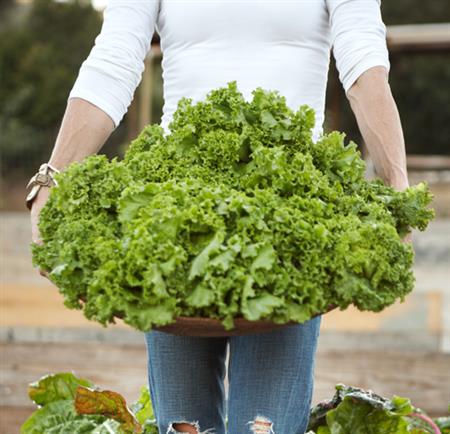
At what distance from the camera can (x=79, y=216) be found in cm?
198

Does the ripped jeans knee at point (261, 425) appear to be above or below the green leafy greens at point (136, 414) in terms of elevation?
above

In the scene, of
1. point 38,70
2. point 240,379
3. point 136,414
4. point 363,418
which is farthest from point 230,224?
point 38,70

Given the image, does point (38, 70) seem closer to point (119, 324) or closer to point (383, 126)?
point (119, 324)

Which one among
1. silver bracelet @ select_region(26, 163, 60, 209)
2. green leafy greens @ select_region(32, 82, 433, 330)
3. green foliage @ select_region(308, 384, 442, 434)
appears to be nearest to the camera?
green leafy greens @ select_region(32, 82, 433, 330)

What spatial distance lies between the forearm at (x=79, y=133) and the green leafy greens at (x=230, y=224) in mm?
151

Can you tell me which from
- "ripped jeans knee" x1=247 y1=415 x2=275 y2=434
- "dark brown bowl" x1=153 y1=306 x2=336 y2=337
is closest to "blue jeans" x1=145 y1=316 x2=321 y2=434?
"ripped jeans knee" x1=247 y1=415 x2=275 y2=434

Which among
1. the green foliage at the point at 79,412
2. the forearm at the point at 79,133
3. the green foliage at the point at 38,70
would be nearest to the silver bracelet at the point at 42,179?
the forearm at the point at 79,133

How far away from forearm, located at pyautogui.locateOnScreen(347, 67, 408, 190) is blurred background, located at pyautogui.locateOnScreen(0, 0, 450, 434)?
2536mm

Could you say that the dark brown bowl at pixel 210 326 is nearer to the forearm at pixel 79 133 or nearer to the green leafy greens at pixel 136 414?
the forearm at pixel 79 133

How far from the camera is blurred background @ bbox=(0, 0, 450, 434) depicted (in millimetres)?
4797

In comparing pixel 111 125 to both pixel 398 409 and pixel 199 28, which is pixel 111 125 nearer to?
pixel 199 28

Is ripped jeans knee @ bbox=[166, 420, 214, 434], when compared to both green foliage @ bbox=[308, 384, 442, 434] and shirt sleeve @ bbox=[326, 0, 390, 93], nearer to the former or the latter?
green foliage @ bbox=[308, 384, 442, 434]

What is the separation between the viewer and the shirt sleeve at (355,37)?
222cm

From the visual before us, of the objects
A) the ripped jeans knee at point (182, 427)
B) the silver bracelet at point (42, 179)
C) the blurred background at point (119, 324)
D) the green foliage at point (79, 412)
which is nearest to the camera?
the silver bracelet at point (42, 179)
